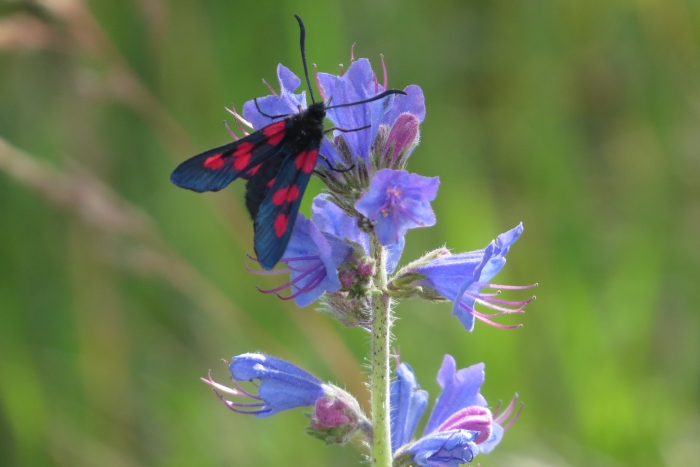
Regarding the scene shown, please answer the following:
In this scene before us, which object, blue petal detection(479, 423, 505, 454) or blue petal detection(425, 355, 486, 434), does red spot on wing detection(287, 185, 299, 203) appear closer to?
blue petal detection(425, 355, 486, 434)

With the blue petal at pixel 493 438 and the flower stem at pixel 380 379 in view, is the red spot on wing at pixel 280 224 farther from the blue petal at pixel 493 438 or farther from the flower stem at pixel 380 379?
the blue petal at pixel 493 438

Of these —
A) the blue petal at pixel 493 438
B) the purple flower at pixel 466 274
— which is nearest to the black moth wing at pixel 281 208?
the purple flower at pixel 466 274

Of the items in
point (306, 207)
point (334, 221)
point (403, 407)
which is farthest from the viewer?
point (306, 207)

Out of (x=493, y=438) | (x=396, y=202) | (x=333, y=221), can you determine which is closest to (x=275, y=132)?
(x=333, y=221)

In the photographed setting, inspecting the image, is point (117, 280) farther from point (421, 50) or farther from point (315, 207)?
point (315, 207)

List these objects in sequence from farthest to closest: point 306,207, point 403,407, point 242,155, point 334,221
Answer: point 306,207
point 403,407
point 334,221
point 242,155

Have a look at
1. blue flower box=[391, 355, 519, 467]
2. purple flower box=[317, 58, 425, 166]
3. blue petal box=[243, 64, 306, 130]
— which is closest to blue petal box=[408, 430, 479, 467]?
blue flower box=[391, 355, 519, 467]

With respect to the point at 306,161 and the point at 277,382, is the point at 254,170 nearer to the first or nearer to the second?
the point at 306,161
